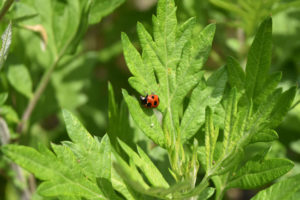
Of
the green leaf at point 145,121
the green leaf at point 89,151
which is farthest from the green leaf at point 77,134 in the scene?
the green leaf at point 145,121

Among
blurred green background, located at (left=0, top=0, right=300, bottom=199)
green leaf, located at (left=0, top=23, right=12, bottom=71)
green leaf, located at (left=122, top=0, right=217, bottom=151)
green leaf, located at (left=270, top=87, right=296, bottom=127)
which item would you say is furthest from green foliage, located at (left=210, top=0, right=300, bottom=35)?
green leaf, located at (left=0, top=23, right=12, bottom=71)

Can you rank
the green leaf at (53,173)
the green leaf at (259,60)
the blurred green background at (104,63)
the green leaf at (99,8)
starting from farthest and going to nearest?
1. the blurred green background at (104,63)
2. the green leaf at (99,8)
3. the green leaf at (259,60)
4. the green leaf at (53,173)

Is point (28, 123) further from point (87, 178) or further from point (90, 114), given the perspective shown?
point (87, 178)

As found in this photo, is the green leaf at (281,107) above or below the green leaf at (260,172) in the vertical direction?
above

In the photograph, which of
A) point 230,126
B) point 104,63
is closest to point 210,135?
point 230,126

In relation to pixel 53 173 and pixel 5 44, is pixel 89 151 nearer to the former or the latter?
pixel 53 173

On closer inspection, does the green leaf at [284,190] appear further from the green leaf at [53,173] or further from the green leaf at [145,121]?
the green leaf at [53,173]

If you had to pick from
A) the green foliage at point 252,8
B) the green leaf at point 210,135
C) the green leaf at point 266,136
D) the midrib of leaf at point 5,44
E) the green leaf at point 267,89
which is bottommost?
the green leaf at point 266,136
